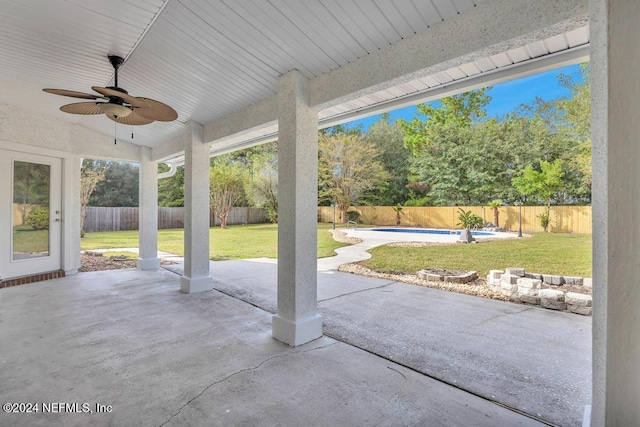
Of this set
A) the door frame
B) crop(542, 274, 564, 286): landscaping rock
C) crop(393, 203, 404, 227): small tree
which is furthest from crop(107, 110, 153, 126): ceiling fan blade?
crop(393, 203, 404, 227): small tree

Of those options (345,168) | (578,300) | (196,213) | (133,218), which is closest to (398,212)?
(345,168)

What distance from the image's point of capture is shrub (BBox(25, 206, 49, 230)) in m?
5.82

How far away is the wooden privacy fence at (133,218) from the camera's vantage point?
15283 millimetres

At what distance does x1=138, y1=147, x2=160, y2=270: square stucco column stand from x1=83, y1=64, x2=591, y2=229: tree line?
8853 millimetres

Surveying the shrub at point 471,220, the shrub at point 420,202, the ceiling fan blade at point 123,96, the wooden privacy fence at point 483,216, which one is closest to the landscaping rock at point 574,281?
the ceiling fan blade at point 123,96

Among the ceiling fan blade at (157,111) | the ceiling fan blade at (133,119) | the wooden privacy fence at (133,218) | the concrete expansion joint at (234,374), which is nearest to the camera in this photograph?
the concrete expansion joint at (234,374)

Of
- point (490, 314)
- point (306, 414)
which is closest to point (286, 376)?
point (306, 414)

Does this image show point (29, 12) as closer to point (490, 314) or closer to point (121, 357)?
point (121, 357)

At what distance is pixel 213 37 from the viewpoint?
113 inches

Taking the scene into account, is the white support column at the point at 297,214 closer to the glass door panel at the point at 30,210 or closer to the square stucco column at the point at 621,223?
the square stucco column at the point at 621,223

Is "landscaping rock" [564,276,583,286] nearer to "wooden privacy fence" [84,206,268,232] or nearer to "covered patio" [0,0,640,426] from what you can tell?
"covered patio" [0,0,640,426]

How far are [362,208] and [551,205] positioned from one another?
8760 mm

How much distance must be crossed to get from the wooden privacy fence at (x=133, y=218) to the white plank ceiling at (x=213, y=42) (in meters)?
12.0

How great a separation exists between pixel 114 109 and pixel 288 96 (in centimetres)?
166
